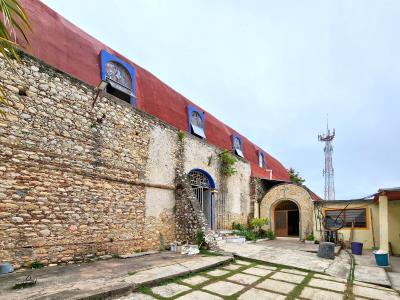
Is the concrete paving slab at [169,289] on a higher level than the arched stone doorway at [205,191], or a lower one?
lower

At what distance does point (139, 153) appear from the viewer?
880cm

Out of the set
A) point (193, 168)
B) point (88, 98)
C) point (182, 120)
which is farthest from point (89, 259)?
point (182, 120)

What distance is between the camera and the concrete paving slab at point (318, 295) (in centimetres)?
489

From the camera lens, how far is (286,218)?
15.2m

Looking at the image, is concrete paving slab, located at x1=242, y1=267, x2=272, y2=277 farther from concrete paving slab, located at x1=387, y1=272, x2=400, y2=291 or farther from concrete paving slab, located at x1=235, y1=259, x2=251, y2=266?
concrete paving slab, located at x1=387, y1=272, x2=400, y2=291

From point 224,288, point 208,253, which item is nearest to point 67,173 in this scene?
point 224,288

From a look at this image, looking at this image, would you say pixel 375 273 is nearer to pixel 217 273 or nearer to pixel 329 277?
pixel 329 277

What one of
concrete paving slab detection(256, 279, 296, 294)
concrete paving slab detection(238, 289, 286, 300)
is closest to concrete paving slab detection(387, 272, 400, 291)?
concrete paving slab detection(256, 279, 296, 294)

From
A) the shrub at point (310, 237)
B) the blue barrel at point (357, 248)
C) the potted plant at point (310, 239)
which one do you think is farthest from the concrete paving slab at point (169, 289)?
the shrub at point (310, 237)

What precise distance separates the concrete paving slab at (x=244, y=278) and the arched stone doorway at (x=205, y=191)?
19.3ft

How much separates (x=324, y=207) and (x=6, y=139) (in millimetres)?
13349

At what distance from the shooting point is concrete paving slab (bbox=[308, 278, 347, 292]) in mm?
5477

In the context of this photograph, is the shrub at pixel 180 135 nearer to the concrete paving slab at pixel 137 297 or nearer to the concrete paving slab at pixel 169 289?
the concrete paving slab at pixel 169 289

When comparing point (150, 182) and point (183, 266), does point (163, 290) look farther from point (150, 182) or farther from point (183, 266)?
point (150, 182)
